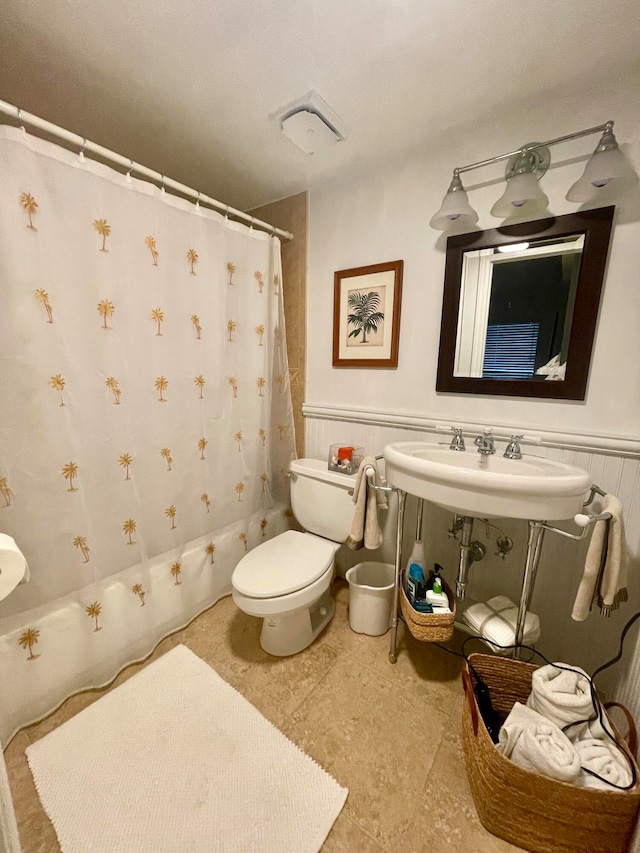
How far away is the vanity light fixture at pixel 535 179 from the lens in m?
0.94

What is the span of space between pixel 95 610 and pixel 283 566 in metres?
0.69

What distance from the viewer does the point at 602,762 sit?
0.83 metres

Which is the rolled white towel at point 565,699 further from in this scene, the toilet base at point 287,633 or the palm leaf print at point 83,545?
the palm leaf print at point 83,545

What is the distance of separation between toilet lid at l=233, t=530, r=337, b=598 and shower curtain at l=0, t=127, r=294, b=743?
331mm

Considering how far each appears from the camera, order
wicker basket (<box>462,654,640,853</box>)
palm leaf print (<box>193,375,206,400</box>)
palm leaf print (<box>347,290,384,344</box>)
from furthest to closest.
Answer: palm leaf print (<box>347,290,384,344</box>), palm leaf print (<box>193,375,206,400</box>), wicker basket (<box>462,654,640,853</box>)

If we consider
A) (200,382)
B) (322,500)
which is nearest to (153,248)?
(200,382)

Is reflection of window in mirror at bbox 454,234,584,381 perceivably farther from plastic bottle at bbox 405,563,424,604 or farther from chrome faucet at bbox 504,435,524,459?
plastic bottle at bbox 405,563,424,604

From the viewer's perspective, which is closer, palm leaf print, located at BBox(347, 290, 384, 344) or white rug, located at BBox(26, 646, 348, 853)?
white rug, located at BBox(26, 646, 348, 853)

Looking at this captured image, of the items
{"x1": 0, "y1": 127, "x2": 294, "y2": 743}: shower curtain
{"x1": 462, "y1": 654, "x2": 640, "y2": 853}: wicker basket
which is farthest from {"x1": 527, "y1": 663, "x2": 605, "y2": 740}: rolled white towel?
{"x1": 0, "y1": 127, "x2": 294, "y2": 743}: shower curtain

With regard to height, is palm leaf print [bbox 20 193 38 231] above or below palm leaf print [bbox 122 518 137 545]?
above

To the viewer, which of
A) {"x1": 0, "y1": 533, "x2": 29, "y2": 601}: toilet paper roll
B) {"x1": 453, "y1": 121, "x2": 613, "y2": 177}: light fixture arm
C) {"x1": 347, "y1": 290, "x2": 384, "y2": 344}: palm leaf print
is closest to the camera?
{"x1": 0, "y1": 533, "x2": 29, "y2": 601}: toilet paper roll

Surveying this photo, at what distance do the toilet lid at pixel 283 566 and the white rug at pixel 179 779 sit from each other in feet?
1.28

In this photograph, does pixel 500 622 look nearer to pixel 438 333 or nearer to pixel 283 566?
pixel 283 566

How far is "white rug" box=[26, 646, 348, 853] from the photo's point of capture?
854 millimetres
